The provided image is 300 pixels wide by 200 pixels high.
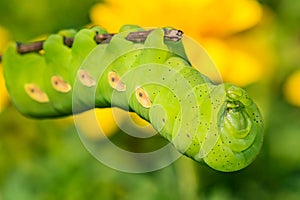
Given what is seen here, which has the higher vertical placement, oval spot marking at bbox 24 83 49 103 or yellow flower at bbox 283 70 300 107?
oval spot marking at bbox 24 83 49 103

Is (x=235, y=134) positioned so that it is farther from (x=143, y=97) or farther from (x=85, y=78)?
(x=85, y=78)

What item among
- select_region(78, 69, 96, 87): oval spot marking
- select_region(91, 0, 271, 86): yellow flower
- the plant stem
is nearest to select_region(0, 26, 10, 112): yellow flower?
select_region(91, 0, 271, 86): yellow flower

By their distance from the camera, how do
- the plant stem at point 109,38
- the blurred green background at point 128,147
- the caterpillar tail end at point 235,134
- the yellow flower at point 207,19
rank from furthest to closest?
the yellow flower at point 207,19 < the blurred green background at point 128,147 < the plant stem at point 109,38 < the caterpillar tail end at point 235,134

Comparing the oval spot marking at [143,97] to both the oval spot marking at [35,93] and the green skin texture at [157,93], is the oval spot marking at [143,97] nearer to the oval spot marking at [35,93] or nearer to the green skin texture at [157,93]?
the green skin texture at [157,93]

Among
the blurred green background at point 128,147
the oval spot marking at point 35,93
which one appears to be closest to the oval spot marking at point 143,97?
the oval spot marking at point 35,93

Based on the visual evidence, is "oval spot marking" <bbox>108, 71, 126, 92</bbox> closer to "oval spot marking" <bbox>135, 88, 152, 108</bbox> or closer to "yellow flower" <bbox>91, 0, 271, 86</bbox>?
"oval spot marking" <bbox>135, 88, 152, 108</bbox>

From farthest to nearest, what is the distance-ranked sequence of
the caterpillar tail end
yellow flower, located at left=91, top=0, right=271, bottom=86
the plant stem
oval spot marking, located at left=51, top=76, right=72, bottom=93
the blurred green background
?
yellow flower, located at left=91, top=0, right=271, bottom=86, the blurred green background, oval spot marking, located at left=51, top=76, right=72, bottom=93, the plant stem, the caterpillar tail end

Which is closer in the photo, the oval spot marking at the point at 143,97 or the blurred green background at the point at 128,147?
the oval spot marking at the point at 143,97

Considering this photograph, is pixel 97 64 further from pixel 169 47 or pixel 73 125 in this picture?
pixel 73 125
